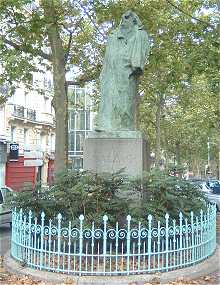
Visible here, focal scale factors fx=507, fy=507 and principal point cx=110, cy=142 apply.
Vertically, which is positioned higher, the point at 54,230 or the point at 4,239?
the point at 54,230

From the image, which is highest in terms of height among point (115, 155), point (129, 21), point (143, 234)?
point (129, 21)

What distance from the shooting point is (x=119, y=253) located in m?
7.68

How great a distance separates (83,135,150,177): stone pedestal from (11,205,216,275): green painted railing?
57.6 inches

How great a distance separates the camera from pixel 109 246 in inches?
300

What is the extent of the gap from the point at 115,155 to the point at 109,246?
2012 mm

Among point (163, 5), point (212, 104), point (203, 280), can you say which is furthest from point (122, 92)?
point (212, 104)

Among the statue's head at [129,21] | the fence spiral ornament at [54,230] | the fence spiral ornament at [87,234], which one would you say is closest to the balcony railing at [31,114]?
the statue's head at [129,21]

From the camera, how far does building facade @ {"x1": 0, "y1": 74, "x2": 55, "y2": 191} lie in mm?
37969

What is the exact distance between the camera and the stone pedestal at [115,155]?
29.8 ft

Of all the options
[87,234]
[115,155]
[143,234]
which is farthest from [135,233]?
[115,155]

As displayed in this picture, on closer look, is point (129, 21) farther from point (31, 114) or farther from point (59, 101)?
point (31, 114)

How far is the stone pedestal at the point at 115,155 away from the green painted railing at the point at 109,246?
4.80ft

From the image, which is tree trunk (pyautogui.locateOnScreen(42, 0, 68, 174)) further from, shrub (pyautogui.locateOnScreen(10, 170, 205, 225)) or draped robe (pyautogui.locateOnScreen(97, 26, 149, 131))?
shrub (pyautogui.locateOnScreen(10, 170, 205, 225))

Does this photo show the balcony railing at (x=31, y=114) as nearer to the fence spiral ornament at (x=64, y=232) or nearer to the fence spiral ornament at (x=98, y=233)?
the fence spiral ornament at (x=64, y=232)
